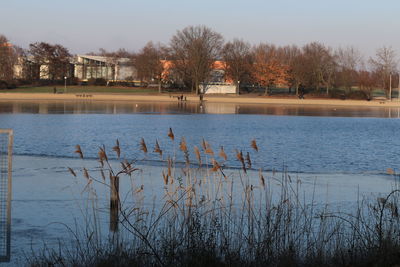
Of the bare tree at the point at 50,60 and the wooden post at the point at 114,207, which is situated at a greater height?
the bare tree at the point at 50,60

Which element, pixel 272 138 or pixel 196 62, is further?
pixel 196 62

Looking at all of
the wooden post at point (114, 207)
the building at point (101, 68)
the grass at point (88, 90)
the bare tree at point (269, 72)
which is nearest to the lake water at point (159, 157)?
the wooden post at point (114, 207)

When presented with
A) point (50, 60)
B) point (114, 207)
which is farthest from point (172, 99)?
point (114, 207)

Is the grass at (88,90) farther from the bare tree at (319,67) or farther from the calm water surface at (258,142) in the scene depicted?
the calm water surface at (258,142)

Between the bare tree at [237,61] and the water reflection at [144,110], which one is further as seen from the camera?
the bare tree at [237,61]

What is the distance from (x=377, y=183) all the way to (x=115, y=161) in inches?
348

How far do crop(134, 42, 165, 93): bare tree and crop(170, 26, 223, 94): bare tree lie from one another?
10.5 ft

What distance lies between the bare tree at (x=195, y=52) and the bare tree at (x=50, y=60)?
2228 cm

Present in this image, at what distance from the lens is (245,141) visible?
1308 inches

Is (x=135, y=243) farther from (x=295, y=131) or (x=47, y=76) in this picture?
(x=47, y=76)

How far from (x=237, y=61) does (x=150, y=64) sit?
50.8 feet

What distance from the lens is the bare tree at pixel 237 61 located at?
112 meters

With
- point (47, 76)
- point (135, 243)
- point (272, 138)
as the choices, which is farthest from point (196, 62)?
point (135, 243)

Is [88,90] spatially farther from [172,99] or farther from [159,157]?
[159,157]
